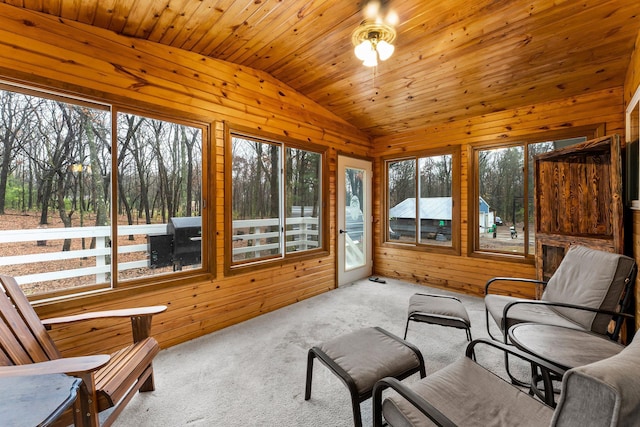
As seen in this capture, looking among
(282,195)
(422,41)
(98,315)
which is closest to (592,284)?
(422,41)

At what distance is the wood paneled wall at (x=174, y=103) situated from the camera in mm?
2055

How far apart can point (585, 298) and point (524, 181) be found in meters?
2.07

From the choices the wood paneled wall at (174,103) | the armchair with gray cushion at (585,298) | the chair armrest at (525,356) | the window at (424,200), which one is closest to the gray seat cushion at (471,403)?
the chair armrest at (525,356)

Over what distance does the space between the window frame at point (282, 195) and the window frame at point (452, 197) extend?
1.32 metres

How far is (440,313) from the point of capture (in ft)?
7.88

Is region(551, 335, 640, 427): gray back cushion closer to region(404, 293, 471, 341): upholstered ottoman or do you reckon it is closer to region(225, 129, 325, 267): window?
region(404, 293, 471, 341): upholstered ottoman

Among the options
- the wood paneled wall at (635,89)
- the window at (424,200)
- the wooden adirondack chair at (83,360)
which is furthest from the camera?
the window at (424,200)

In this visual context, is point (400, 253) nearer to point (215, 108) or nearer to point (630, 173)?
point (630, 173)

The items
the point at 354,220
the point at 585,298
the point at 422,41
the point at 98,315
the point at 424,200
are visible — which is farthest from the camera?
the point at 354,220

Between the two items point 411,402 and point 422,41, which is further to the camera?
point 422,41

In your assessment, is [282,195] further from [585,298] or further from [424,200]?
[585,298]

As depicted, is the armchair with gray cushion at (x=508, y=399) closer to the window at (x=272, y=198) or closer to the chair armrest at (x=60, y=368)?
the chair armrest at (x=60, y=368)

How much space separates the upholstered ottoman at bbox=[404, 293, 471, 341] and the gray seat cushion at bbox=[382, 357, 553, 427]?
994 mm

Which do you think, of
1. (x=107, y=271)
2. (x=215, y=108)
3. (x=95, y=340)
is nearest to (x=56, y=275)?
(x=107, y=271)
